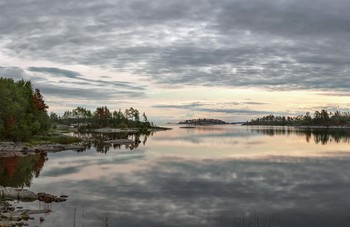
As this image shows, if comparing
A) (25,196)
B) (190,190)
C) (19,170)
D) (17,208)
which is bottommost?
(190,190)

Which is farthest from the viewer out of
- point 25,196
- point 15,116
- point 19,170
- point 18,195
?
point 15,116

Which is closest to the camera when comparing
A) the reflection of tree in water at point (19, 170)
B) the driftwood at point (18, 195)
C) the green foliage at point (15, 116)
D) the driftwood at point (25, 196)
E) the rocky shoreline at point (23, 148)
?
the driftwood at point (25, 196)

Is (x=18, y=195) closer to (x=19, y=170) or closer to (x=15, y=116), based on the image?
(x=19, y=170)

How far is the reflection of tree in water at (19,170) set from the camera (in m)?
51.7

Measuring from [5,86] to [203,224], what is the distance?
95867 millimetres

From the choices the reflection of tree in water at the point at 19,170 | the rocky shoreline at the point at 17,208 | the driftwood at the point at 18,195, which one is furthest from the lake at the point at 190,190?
the driftwood at the point at 18,195

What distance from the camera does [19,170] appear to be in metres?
62.1

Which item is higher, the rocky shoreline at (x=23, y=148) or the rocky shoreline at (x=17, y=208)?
the rocky shoreline at (x=23, y=148)

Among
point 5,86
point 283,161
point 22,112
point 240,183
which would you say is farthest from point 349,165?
point 5,86

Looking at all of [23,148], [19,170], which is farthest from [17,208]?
[23,148]

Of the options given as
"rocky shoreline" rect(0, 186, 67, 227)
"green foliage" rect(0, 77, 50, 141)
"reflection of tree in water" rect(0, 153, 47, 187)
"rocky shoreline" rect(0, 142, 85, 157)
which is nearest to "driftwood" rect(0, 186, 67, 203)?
"rocky shoreline" rect(0, 186, 67, 227)

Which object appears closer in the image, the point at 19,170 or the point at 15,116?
the point at 19,170

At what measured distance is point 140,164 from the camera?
71.1 metres

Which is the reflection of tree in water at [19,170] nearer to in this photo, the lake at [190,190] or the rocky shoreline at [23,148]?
the lake at [190,190]
